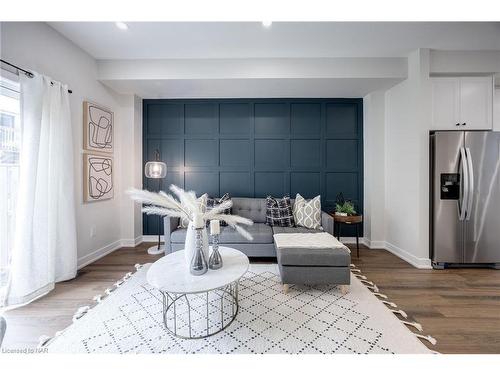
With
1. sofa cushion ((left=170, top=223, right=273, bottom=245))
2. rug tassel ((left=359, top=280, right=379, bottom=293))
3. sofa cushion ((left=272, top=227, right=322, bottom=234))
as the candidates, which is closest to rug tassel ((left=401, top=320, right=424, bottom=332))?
rug tassel ((left=359, top=280, right=379, bottom=293))

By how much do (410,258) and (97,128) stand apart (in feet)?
16.2

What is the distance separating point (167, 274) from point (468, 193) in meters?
3.67

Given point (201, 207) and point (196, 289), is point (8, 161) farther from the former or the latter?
point (196, 289)

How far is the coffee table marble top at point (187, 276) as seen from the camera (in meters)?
1.47

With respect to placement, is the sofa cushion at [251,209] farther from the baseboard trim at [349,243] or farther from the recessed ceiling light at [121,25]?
the recessed ceiling light at [121,25]

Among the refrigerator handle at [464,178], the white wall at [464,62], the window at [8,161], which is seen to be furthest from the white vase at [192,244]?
the white wall at [464,62]

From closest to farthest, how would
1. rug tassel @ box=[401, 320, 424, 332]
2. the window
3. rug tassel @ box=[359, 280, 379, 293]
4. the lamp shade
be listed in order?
1. rug tassel @ box=[401, 320, 424, 332]
2. the window
3. rug tassel @ box=[359, 280, 379, 293]
4. the lamp shade

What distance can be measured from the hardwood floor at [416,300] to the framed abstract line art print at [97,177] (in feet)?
3.18

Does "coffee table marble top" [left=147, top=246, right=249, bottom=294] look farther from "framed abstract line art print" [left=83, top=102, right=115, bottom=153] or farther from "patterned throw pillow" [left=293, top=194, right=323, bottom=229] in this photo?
"framed abstract line art print" [left=83, top=102, right=115, bottom=153]

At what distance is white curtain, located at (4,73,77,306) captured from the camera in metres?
2.09

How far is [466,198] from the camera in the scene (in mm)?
2779

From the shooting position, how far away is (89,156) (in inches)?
120
